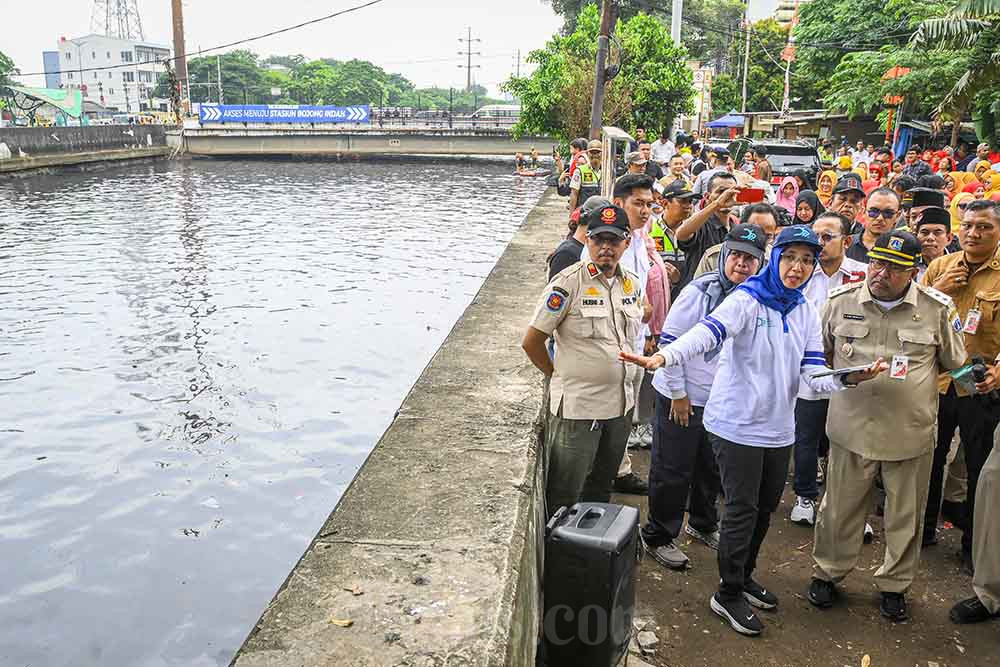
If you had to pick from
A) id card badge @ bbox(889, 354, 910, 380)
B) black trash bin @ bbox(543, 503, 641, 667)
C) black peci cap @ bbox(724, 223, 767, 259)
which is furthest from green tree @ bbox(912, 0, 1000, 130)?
black trash bin @ bbox(543, 503, 641, 667)

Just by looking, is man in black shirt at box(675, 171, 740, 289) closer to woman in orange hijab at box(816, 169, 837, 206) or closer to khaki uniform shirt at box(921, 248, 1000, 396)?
khaki uniform shirt at box(921, 248, 1000, 396)

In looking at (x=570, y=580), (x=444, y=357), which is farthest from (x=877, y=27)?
(x=570, y=580)

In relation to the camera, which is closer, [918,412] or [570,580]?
[570,580]

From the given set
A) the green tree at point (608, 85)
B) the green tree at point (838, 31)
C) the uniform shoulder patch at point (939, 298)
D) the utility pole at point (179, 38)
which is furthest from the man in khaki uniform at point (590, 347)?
the utility pole at point (179, 38)

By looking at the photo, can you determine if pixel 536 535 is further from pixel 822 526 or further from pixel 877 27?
pixel 877 27

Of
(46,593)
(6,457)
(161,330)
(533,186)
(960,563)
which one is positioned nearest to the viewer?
(960,563)

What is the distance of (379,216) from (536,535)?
22.8m

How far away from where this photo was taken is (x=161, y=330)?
1259 cm

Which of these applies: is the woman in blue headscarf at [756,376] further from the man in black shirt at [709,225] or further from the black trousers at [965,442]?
the man in black shirt at [709,225]

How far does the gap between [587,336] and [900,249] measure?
145 cm

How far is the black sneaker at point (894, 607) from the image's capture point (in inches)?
153

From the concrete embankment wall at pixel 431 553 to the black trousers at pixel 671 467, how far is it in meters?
0.67

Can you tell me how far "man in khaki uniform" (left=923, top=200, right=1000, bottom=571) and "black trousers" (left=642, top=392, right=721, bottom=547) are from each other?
4.29ft

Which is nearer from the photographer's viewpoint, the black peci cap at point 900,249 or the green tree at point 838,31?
the black peci cap at point 900,249
